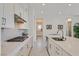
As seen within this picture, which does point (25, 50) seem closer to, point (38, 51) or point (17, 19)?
point (38, 51)

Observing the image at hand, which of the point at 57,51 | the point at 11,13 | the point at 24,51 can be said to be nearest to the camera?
the point at 57,51

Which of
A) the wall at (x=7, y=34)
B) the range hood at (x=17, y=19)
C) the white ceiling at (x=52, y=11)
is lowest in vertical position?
the wall at (x=7, y=34)

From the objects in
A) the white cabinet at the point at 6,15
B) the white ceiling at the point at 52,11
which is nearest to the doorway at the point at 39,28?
the white ceiling at the point at 52,11

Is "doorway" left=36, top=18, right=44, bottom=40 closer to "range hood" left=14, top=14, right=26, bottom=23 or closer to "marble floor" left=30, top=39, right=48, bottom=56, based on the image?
"marble floor" left=30, top=39, right=48, bottom=56

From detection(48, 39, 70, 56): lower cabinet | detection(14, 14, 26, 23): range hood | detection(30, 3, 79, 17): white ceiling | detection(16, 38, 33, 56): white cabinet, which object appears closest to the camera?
detection(48, 39, 70, 56): lower cabinet

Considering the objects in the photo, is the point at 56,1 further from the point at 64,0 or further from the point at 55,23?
the point at 55,23

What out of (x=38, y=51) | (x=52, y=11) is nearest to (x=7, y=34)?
(x=38, y=51)

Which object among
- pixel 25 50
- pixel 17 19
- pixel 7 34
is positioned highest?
pixel 17 19

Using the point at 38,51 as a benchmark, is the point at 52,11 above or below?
above

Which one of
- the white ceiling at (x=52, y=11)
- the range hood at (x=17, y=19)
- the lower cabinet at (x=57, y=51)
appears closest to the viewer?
the lower cabinet at (x=57, y=51)

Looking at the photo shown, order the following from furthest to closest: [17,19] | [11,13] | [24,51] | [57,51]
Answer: [17,19]
[11,13]
[24,51]
[57,51]

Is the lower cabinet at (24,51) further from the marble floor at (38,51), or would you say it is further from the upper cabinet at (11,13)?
the upper cabinet at (11,13)

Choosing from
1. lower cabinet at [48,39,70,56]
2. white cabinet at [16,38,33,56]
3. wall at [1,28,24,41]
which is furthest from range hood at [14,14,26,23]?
lower cabinet at [48,39,70,56]

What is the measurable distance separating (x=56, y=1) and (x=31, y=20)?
57 centimetres
